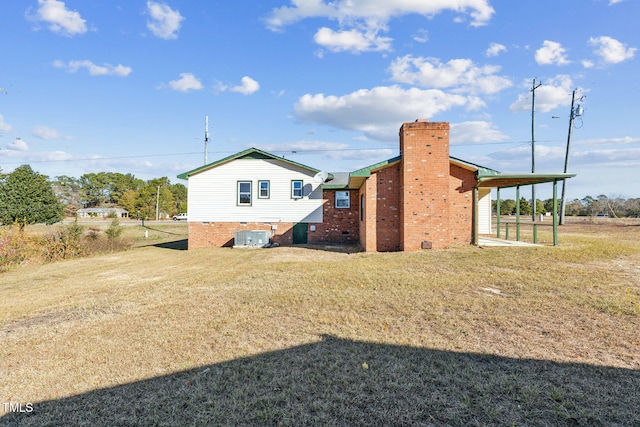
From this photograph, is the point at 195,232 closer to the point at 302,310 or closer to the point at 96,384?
the point at 302,310

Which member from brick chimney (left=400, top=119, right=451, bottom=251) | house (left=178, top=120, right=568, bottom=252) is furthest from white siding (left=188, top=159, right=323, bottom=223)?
brick chimney (left=400, top=119, right=451, bottom=251)

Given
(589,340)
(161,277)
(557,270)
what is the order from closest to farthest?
(589,340) → (557,270) → (161,277)

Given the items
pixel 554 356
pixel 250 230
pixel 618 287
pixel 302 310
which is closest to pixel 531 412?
pixel 554 356

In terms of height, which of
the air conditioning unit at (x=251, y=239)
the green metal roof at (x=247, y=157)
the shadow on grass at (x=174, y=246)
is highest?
the green metal roof at (x=247, y=157)

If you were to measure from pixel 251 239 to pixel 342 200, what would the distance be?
5488mm

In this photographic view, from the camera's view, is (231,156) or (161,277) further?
(231,156)

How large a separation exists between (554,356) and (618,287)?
476cm

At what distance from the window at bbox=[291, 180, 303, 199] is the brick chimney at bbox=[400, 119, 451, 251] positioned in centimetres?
728

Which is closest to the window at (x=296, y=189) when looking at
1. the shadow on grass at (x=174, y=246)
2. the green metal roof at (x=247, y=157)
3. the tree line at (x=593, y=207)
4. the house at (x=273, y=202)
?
the house at (x=273, y=202)

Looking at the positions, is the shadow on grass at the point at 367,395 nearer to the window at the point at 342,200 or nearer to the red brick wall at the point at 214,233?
the window at the point at 342,200

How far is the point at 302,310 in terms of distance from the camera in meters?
5.97

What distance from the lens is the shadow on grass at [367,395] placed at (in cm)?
291

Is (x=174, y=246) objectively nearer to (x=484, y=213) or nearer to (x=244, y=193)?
(x=244, y=193)

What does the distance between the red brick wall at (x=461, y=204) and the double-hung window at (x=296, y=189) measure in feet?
26.9
